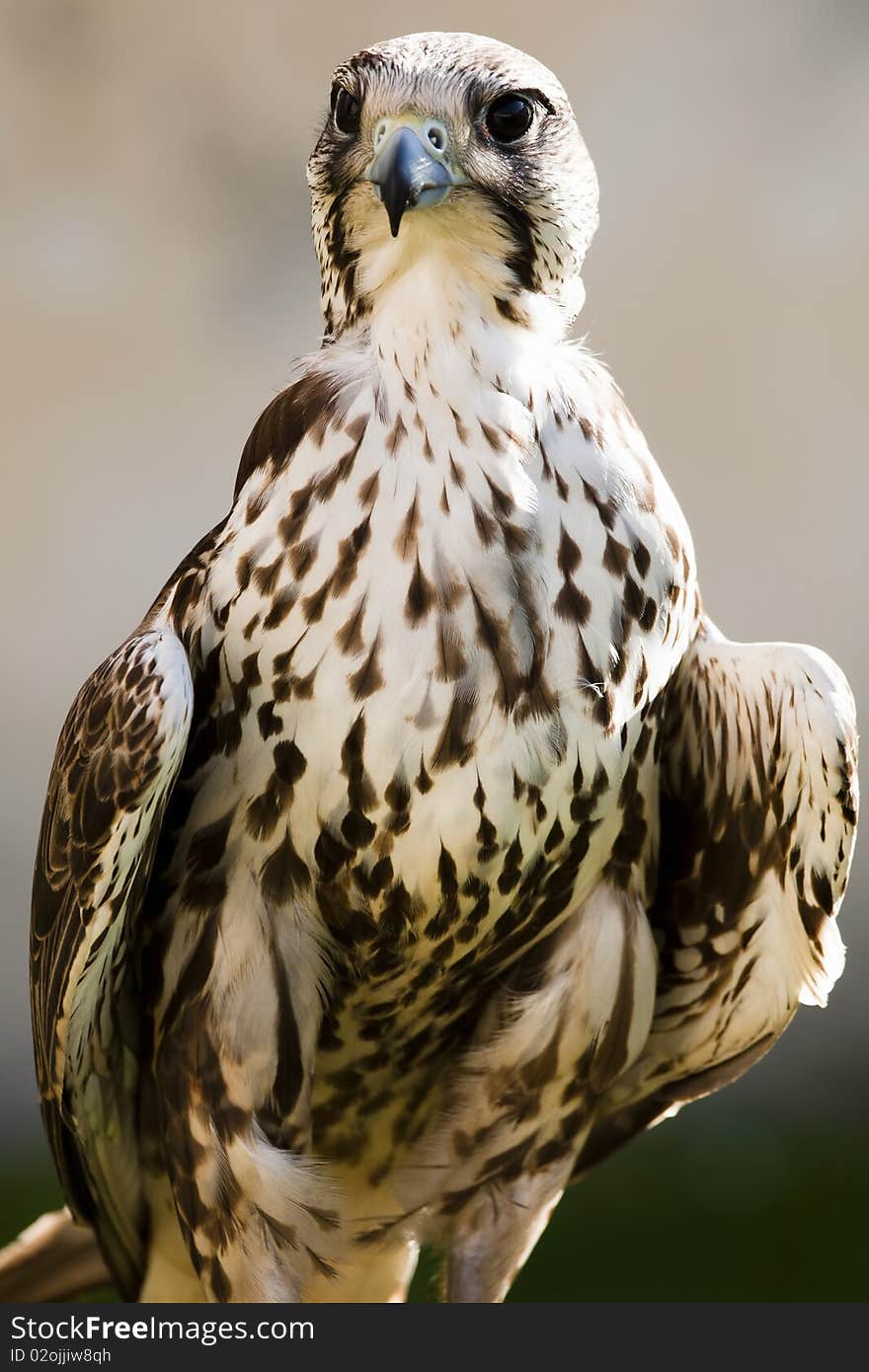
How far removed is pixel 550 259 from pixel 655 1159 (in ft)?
9.73

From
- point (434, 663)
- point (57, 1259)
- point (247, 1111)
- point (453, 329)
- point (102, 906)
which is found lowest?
point (57, 1259)

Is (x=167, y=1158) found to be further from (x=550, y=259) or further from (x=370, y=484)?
(x=550, y=259)

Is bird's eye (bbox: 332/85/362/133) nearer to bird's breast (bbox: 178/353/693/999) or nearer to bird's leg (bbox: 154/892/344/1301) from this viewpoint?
bird's breast (bbox: 178/353/693/999)

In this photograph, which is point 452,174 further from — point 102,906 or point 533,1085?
point 533,1085

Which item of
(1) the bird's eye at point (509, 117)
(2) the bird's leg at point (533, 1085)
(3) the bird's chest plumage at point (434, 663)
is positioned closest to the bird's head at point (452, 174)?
(1) the bird's eye at point (509, 117)

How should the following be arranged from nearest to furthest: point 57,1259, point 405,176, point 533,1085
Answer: point 405,176 → point 533,1085 → point 57,1259

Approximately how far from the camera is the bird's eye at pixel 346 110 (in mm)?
2016

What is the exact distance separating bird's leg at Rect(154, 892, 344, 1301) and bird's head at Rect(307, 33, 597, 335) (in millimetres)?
756

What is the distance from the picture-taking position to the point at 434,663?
1901mm

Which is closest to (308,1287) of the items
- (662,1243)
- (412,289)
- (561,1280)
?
(412,289)

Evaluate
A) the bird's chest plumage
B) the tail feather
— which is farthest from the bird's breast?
the tail feather

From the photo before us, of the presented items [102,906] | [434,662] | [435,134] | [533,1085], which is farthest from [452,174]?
[533,1085]

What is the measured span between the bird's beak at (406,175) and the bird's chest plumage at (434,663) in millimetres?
192

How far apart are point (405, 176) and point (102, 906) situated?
34.0 inches
